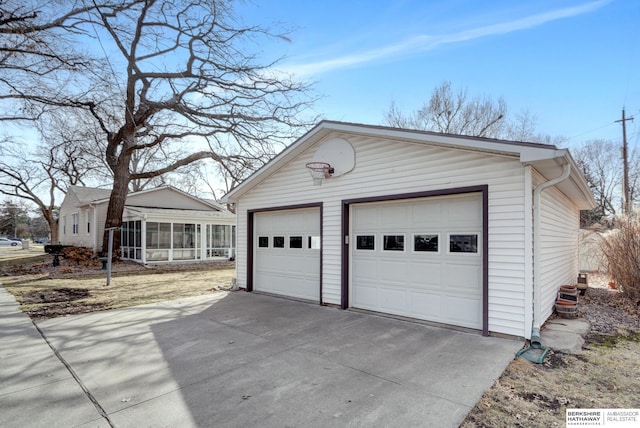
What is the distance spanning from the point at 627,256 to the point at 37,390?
10.6 metres

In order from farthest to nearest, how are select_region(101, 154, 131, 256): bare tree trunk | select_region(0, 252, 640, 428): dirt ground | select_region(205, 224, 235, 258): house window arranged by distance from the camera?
select_region(205, 224, 235, 258): house window, select_region(101, 154, 131, 256): bare tree trunk, select_region(0, 252, 640, 428): dirt ground

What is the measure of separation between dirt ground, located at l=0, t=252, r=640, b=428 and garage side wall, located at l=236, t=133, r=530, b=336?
0.98 metres

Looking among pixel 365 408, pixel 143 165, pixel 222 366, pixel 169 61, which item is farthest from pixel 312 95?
pixel 143 165

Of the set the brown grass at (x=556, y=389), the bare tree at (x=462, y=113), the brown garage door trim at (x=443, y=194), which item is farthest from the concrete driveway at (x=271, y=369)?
the bare tree at (x=462, y=113)

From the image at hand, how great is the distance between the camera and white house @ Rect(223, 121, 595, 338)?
483cm

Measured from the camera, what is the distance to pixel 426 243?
19.1 ft

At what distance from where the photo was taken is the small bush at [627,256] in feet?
24.2

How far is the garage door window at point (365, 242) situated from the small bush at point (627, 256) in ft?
19.3

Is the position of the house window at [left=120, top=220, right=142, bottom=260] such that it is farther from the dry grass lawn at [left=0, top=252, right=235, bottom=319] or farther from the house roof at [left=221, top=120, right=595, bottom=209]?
the house roof at [left=221, top=120, right=595, bottom=209]

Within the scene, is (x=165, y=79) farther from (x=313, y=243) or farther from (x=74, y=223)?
(x=74, y=223)

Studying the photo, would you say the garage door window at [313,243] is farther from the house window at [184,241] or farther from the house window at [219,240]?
the house window at [219,240]

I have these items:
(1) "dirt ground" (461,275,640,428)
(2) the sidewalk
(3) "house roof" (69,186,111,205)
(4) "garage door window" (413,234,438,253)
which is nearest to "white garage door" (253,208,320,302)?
(4) "garage door window" (413,234,438,253)

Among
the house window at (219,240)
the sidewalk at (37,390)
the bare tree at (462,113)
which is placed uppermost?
the bare tree at (462,113)

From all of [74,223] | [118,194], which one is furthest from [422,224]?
[74,223]
